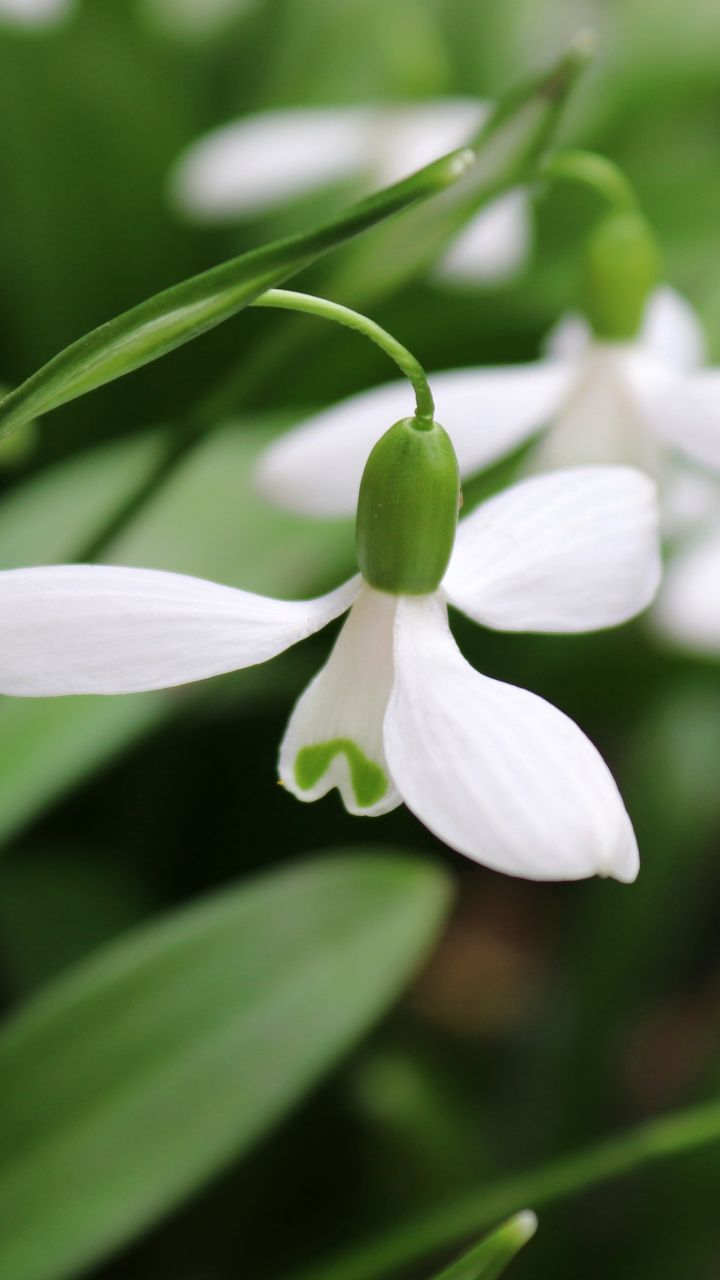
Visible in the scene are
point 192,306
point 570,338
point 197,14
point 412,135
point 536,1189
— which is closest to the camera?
point 192,306

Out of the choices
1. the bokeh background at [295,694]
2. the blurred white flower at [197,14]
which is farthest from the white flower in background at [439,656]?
the blurred white flower at [197,14]

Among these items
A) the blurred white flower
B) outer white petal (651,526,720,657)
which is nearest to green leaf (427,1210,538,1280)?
outer white petal (651,526,720,657)

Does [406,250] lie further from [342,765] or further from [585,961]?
[585,961]

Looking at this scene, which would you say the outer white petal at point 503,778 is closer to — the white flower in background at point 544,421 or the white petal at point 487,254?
the white flower in background at point 544,421

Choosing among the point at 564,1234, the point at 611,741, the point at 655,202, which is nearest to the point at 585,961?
the point at 564,1234

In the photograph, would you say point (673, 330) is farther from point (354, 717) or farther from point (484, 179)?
point (354, 717)

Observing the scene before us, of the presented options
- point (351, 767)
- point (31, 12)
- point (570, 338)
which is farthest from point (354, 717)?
point (31, 12)

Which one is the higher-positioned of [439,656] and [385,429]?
[385,429]
